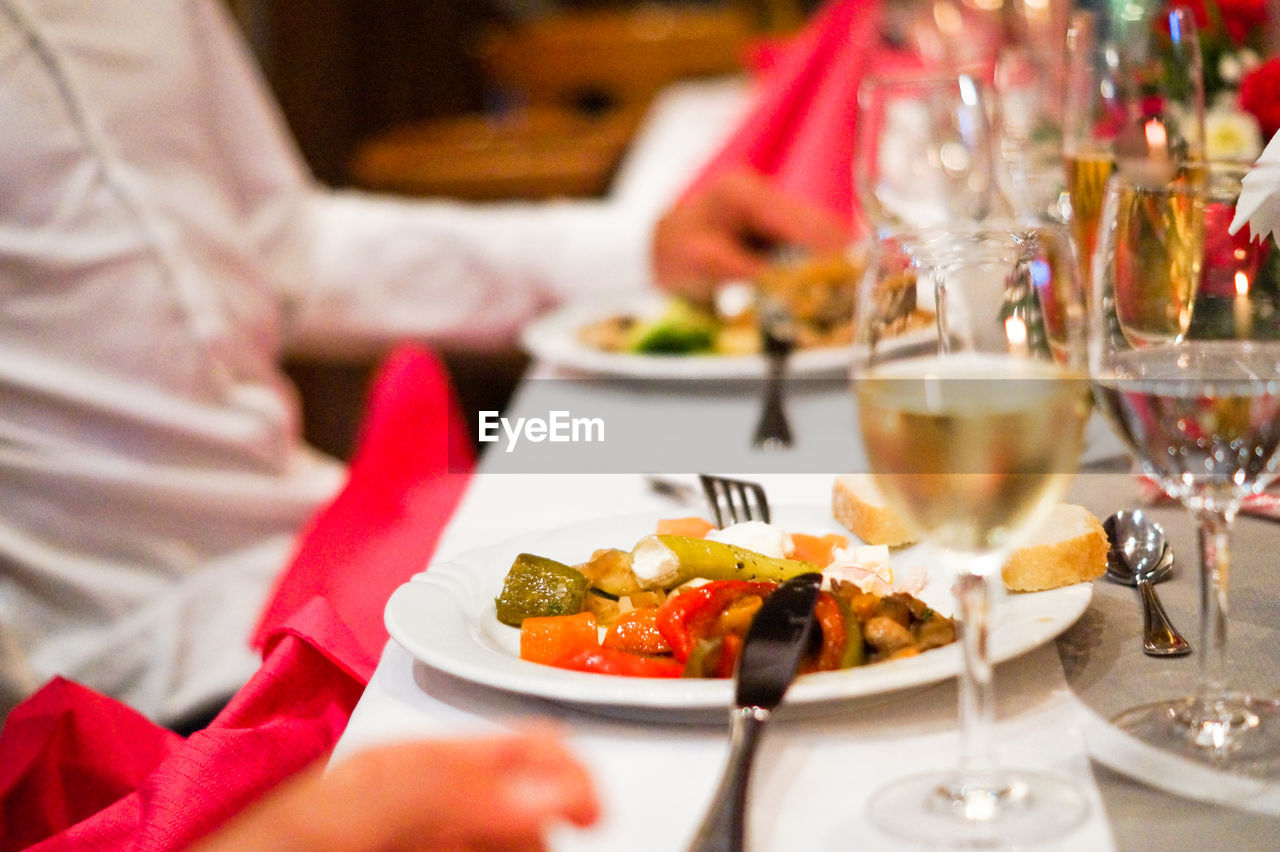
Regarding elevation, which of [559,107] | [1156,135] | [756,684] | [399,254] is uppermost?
[1156,135]

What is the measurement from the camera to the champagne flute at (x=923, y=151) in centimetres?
106

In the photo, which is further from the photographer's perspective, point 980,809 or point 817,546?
point 817,546

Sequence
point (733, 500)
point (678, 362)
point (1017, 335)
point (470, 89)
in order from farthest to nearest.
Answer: point (470, 89), point (678, 362), point (733, 500), point (1017, 335)

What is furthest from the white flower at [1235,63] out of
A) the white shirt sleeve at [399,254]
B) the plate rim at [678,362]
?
the white shirt sleeve at [399,254]

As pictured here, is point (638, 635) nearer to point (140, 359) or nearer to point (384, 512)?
point (384, 512)

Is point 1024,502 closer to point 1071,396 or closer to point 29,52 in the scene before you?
point 1071,396

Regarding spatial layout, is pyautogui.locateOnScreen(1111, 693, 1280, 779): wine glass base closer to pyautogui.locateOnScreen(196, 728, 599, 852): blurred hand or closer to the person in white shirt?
pyautogui.locateOnScreen(196, 728, 599, 852): blurred hand

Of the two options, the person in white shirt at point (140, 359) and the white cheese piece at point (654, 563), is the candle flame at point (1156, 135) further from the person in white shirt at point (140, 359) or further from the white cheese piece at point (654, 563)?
the person in white shirt at point (140, 359)

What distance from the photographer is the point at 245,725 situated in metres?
0.54

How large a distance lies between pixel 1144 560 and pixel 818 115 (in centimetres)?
126

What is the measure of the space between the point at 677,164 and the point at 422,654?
213cm

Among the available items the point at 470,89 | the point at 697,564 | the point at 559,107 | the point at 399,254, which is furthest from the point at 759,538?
the point at 470,89

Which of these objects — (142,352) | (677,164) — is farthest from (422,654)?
(677,164)

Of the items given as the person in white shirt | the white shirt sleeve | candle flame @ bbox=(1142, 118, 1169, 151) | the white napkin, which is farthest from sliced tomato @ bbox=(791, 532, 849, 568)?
the white shirt sleeve
